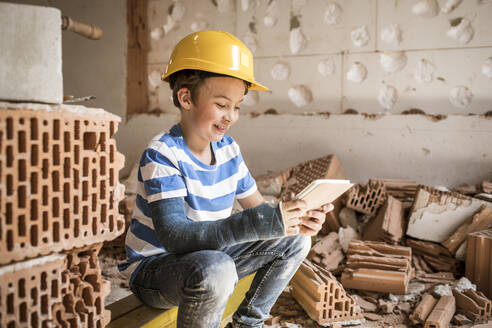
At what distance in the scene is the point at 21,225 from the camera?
1300 millimetres

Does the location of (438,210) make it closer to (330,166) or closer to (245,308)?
(330,166)

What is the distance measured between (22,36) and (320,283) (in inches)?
77.3

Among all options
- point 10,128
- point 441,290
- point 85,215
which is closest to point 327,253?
point 441,290

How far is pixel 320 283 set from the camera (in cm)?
247

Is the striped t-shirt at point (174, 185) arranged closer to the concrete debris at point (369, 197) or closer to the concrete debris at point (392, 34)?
the concrete debris at point (369, 197)

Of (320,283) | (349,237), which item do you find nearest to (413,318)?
(320,283)

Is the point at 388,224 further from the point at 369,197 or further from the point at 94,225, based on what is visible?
the point at 94,225

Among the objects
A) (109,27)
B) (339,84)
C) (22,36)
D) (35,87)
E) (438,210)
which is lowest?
(438,210)

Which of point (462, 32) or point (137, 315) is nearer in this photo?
point (137, 315)

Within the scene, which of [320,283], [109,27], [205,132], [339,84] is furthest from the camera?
[109,27]

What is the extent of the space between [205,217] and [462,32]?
3.28 m

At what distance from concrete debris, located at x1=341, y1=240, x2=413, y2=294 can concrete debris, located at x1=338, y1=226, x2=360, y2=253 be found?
35 cm

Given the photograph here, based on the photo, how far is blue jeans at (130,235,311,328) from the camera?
5.00 feet

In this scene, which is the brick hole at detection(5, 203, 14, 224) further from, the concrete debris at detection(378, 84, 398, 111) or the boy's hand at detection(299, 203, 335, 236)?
the concrete debris at detection(378, 84, 398, 111)
